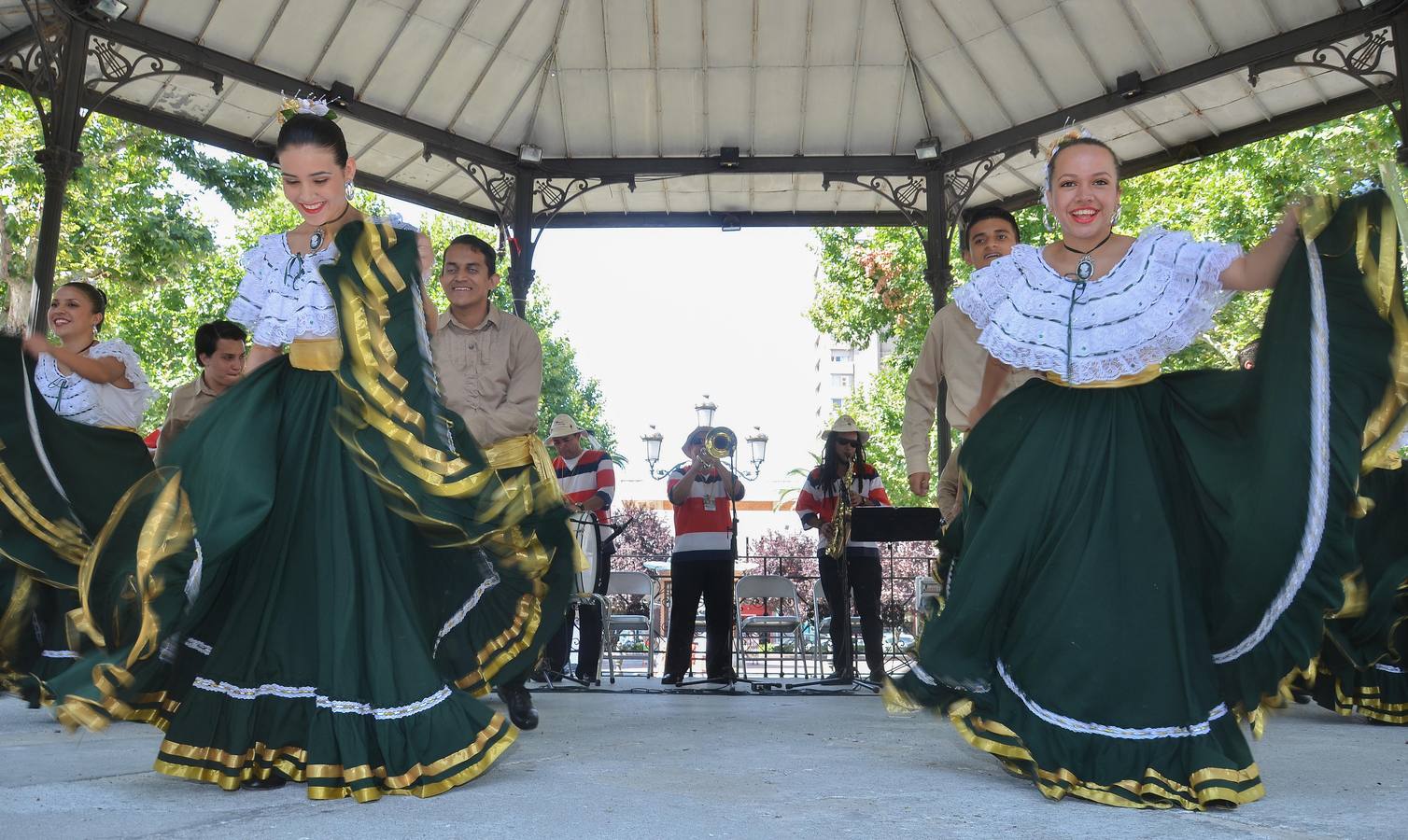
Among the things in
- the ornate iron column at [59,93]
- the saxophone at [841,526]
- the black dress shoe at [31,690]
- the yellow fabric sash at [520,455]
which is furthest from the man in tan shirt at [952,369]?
the ornate iron column at [59,93]

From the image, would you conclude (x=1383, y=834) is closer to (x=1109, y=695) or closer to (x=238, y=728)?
(x=1109, y=695)

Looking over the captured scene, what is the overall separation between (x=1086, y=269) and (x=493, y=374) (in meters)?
2.68

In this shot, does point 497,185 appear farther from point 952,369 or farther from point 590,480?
point 952,369

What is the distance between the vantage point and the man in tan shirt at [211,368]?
20.4 feet

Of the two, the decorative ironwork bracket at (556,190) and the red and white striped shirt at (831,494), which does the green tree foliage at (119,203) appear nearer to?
the decorative ironwork bracket at (556,190)

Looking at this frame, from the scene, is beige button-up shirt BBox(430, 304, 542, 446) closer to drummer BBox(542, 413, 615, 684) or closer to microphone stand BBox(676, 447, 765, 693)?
drummer BBox(542, 413, 615, 684)

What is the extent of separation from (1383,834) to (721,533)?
20.0ft

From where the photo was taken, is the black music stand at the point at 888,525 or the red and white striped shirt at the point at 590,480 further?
the red and white striped shirt at the point at 590,480

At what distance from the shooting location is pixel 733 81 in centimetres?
1048

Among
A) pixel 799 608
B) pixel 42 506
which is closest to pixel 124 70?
pixel 42 506

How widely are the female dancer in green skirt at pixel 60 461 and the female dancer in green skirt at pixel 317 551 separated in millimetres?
1087

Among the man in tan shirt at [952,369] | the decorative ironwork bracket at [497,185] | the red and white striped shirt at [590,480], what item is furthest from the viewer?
the decorative ironwork bracket at [497,185]

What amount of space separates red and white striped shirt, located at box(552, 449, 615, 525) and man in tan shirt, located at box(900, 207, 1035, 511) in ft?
10.7

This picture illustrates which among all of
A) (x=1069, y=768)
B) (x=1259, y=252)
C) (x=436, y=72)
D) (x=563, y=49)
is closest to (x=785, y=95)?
(x=563, y=49)
